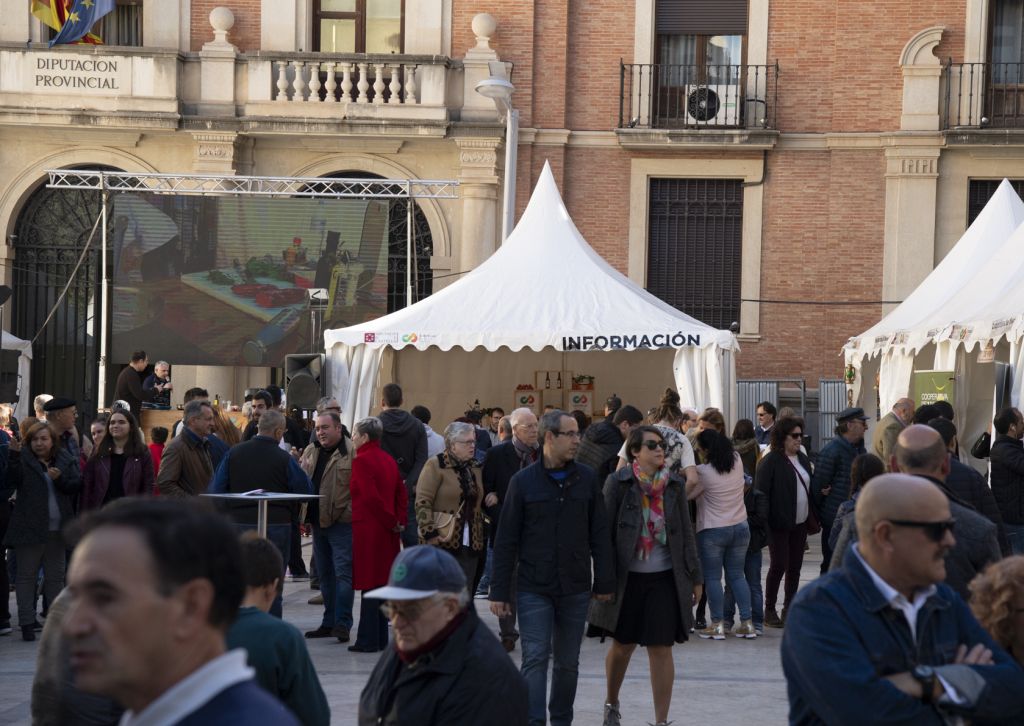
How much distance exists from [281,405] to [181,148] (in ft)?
23.0

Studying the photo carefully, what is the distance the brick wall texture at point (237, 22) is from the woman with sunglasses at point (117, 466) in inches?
541

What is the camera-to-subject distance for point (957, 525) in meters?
5.55

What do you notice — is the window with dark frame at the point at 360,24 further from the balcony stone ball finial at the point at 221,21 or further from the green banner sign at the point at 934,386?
the green banner sign at the point at 934,386

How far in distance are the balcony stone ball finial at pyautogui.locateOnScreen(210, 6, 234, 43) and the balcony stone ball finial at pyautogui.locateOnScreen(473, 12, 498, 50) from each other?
149 inches

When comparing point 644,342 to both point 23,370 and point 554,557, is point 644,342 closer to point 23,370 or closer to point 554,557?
point 554,557

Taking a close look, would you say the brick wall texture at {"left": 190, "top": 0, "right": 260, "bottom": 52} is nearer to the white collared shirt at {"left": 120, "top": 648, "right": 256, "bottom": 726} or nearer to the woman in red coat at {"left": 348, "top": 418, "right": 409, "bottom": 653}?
the woman in red coat at {"left": 348, "top": 418, "right": 409, "bottom": 653}

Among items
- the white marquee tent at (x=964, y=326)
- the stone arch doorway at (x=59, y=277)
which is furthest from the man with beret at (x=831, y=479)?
the stone arch doorway at (x=59, y=277)

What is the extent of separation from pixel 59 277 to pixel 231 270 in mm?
3877

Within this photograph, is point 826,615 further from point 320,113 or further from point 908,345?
point 320,113

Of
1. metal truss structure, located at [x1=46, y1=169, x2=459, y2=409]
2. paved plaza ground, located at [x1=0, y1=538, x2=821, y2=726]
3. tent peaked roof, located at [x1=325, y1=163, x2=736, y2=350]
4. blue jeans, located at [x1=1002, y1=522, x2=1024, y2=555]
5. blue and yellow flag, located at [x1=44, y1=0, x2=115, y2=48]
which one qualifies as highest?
blue and yellow flag, located at [x1=44, y1=0, x2=115, y2=48]

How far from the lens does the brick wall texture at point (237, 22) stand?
23688mm

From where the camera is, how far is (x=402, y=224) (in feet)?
77.6

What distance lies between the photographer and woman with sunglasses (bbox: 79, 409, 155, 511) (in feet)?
36.1

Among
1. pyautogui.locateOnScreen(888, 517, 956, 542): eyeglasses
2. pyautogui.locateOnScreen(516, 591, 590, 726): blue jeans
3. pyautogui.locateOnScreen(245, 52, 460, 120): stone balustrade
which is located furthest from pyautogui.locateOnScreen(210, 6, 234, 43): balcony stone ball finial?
pyautogui.locateOnScreen(888, 517, 956, 542): eyeglasses
